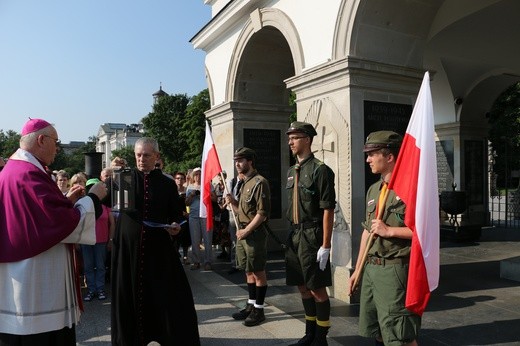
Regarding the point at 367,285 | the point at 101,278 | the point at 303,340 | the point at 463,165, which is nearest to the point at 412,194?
the point at 367,285

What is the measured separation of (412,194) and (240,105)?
7048 millimetres

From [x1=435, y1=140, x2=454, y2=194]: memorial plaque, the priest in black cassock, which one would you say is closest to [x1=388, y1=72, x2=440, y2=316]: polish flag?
the priest in black cassock

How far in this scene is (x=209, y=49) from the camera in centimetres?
1081

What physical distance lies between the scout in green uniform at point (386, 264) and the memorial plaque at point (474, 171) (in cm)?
1008

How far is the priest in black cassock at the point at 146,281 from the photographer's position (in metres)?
3.70

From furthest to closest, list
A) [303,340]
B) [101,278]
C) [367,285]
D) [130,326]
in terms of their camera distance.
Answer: [101,278] < [303,340] < [130,326] < [367,285]

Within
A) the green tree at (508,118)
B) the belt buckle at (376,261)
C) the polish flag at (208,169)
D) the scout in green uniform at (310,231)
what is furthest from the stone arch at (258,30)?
the green tree at (508,118)

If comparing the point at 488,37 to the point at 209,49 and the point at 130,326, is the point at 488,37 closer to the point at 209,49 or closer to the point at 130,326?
the point at 209,49

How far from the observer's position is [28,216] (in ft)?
8.71

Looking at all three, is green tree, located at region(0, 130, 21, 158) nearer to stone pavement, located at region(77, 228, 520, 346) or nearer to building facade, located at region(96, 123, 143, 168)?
building facade, located at region(96, 123, 143, 168)

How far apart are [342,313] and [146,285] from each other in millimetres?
2637

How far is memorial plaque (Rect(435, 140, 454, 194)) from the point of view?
1212cm

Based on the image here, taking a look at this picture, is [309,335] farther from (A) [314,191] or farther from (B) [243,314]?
(A) [314,191]

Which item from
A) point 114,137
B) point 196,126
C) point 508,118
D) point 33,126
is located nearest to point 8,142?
point 114,137
